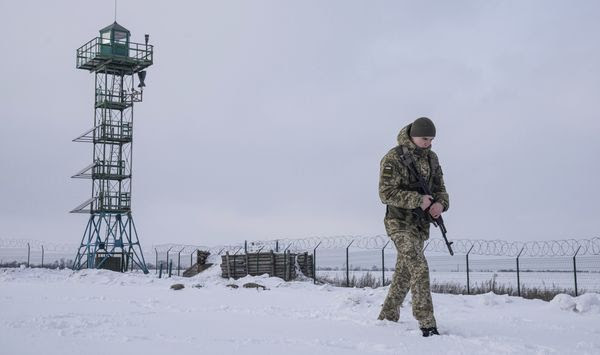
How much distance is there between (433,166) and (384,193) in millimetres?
697

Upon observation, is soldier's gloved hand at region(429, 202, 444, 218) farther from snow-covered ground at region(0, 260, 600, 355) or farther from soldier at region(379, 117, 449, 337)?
snow-covered ground at region(0, 260, 600, 355)

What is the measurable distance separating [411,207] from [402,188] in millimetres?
313

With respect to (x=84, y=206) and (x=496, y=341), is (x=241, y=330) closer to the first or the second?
(x=496, y=341)

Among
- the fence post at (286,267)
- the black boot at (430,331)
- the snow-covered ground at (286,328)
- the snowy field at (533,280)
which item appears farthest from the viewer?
the fence post at (286,267)

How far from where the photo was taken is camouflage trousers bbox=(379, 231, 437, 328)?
21.1ft

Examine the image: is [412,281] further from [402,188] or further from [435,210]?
[402,188]

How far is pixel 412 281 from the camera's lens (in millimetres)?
6621

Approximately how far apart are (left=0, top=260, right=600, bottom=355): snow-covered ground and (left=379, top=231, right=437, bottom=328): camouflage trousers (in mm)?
187

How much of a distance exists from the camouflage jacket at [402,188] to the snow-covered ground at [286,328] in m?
1.04

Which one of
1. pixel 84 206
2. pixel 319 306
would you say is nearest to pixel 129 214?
pixel 84 206

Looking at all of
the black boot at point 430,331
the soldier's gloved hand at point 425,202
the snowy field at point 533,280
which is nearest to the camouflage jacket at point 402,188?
the soldier's gloved hand at point 425,202

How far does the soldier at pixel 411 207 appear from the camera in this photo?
6.58m

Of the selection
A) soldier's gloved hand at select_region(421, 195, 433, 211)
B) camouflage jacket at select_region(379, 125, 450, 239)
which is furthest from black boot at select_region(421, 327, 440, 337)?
soldier's gloved hand at select_region(421, 195, 433, 211)

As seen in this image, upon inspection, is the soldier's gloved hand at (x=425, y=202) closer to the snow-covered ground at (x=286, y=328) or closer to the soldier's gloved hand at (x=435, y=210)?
the soldier's gloved hand at (x=435, y=210)
